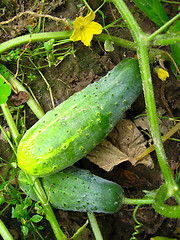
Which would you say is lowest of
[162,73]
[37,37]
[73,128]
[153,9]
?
[162,73]

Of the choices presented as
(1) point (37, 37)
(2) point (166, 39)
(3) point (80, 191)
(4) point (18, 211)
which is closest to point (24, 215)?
(4) point (18, 211)

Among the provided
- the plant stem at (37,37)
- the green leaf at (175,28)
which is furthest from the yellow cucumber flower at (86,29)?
the green leaf at (175,28)

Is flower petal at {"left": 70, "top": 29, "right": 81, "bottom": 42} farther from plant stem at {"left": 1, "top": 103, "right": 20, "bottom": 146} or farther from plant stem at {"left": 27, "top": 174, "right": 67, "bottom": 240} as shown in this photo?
plant stem at {"left": 27, "top": 174, "right": 67, "bottom": 240}

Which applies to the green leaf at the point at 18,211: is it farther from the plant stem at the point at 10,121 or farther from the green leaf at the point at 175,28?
the green leaf at the point at 175,28

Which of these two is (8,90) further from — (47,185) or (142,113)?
(142,113)

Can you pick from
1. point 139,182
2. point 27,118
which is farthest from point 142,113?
point 27,118

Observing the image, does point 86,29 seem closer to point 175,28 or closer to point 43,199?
point 175,28

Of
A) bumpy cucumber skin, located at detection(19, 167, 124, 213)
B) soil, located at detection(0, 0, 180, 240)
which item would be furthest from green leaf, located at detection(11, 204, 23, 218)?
soil, located at detection(0, 0, 180, 240)
